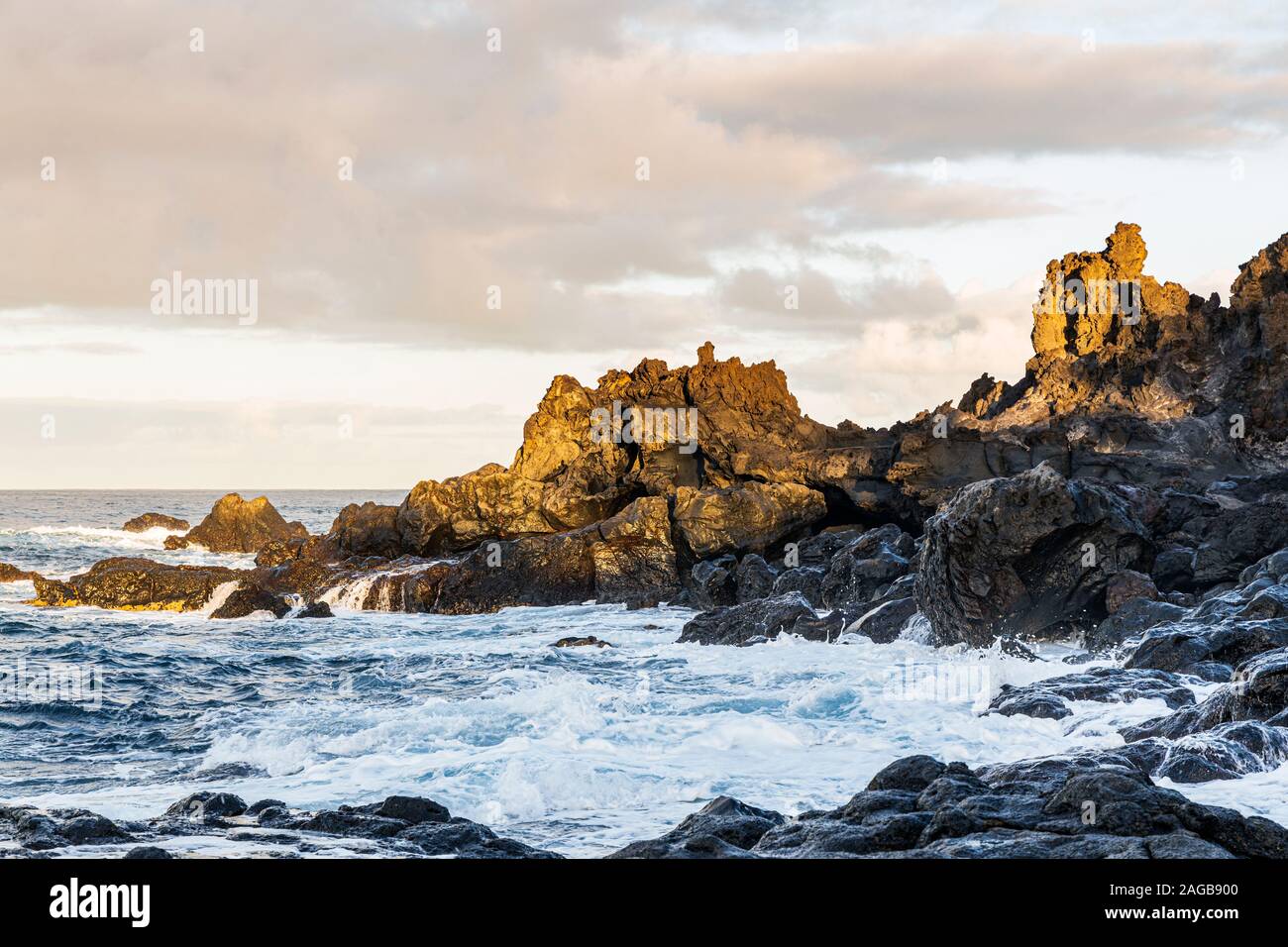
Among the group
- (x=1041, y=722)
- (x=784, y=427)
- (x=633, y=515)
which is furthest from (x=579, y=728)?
(x=784, y=427)

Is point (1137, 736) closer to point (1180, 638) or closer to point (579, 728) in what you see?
point (1180, 638)

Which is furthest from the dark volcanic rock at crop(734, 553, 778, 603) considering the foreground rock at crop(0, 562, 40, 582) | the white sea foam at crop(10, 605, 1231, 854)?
the foreground rock at crop(0, 562, 40, 582)

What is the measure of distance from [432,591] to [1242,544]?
2294 centimetres

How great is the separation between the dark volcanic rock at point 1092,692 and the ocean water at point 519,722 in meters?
0.32

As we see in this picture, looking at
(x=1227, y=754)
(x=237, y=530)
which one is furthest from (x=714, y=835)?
(x=237, y=530)

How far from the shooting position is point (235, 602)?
34344 mm

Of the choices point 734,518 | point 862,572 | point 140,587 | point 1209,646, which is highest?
point 734,518

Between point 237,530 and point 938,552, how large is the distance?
5000 centimetres

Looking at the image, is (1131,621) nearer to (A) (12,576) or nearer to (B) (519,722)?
(B) (519,722)

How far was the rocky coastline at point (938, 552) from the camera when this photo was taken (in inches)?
354

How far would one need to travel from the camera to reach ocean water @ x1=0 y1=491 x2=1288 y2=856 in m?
12.4

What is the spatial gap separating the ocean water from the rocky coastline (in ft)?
3.73

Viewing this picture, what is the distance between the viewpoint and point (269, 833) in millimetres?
9977

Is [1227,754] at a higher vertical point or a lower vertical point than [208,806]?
higher
